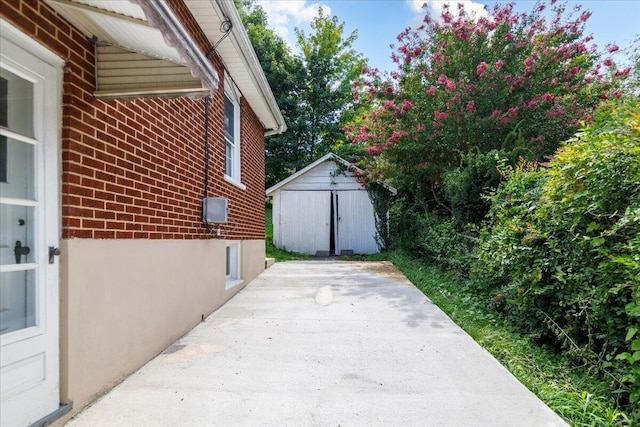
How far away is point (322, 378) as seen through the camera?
9.25 ft

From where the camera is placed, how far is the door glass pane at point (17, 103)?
6.06 feet

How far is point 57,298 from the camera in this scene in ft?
6.95

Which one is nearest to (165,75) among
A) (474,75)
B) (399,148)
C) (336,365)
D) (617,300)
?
(336,365)

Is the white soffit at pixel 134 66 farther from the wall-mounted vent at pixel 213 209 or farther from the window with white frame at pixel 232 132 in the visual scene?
the window with white frame at pixel 232 132

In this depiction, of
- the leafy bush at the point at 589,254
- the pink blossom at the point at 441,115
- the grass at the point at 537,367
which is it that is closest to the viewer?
the grass at the point at 537,367

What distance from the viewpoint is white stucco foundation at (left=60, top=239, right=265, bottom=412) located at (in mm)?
2186

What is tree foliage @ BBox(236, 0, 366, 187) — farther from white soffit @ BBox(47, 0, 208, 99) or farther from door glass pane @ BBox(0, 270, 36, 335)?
door glass pane @ BBox(0, 270, 36, 335)

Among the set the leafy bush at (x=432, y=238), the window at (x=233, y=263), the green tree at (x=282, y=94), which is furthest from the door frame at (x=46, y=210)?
the green tree at (x=282, y=94)

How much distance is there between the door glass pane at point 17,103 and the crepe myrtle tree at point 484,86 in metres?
7.64

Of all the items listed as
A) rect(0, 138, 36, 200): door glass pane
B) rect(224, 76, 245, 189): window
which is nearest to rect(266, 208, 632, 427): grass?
rect(0, 138, 36, 200): door glass pane

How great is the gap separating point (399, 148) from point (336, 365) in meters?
6.76

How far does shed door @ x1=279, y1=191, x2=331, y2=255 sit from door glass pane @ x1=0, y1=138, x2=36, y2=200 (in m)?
11.0

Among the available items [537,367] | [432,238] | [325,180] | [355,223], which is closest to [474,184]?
[432,238]

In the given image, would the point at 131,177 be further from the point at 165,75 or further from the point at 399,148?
the point at 399,148
